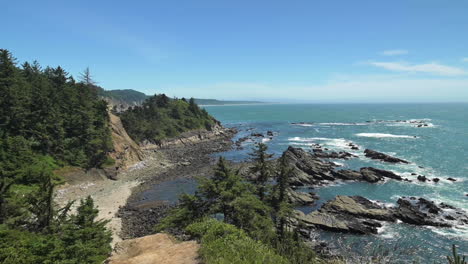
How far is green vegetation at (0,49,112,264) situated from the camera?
15648 millimetres

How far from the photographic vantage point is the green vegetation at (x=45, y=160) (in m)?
15.6

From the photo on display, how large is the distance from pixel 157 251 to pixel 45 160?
42.1m

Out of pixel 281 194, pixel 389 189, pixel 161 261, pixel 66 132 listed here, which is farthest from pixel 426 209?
pixel 66 132

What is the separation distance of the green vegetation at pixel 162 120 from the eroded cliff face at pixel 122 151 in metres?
10.3

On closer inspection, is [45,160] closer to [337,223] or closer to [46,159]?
[46,159]

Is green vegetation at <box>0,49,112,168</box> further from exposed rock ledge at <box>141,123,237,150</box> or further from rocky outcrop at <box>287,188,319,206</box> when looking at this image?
rocky outcrop at <box>287,188,319,206</box>

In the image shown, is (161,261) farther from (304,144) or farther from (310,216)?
(304,144)

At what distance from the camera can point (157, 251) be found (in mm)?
16031

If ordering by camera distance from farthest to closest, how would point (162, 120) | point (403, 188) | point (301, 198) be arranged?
1. point (162, 120)
2. point (403, 188)
3. point (301, 198)

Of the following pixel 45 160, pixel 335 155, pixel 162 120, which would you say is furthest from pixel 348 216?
pixel 162 120

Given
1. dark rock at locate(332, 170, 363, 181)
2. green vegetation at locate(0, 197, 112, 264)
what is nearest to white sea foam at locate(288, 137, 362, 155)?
dark rock at locate(332, 170, 363, 181)

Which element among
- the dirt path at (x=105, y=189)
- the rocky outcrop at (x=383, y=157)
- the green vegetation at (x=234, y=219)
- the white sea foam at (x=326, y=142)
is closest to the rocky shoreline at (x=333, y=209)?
the dirt path at (x=105, y=189)

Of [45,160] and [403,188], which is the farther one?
[403,188]

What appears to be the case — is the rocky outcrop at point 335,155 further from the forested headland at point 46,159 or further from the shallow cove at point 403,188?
the forested headland at point 46,159
